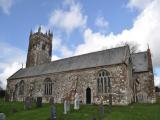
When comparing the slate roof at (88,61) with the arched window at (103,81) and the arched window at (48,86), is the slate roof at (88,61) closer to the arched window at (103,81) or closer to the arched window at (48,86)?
the arched window at (103,81)

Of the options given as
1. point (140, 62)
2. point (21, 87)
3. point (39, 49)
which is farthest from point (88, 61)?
point (39, 49)

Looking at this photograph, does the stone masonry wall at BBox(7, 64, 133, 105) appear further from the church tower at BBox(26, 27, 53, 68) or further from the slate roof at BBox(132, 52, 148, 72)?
the church tower at BBox(26, 27, 53, 68)

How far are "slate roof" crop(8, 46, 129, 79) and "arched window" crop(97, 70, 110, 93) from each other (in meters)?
1.39

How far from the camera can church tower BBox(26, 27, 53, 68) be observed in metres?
48.7

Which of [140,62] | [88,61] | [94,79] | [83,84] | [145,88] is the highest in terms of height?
[140,62]

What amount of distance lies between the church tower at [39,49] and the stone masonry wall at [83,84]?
11804 mm

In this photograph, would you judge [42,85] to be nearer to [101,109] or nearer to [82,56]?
[82,56]

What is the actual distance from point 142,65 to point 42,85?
59.7 feet

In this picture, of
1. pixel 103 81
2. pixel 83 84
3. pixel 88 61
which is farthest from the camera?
pixel 88 61

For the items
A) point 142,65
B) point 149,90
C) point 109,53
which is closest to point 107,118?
point 109,53

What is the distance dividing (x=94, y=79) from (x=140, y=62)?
11550 mm

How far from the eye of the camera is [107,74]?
2706 cm

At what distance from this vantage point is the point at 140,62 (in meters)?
34.7

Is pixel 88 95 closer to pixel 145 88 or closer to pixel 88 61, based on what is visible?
pixel 88 61
